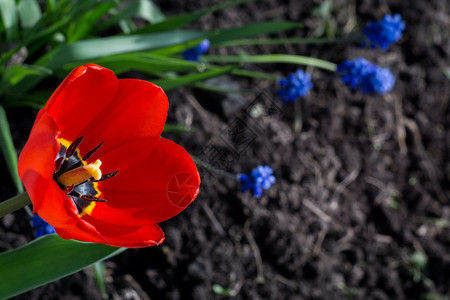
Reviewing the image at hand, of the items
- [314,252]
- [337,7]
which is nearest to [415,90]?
[337,7]

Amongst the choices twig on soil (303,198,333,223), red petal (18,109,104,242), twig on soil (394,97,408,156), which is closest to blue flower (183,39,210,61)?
twig on soil (303,198,333,223)

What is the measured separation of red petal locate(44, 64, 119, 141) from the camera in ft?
3.26

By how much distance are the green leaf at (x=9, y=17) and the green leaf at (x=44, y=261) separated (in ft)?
3.10

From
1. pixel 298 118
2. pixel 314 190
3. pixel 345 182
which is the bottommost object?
pixel 345 182

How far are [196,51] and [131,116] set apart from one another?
35.3 inches

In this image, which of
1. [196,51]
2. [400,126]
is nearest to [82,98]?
[196,51]

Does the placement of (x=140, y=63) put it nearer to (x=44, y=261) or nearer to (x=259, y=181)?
(x=259, y=181)

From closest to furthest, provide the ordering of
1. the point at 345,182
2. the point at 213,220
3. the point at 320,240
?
the point at 213,220, the point at 320,240, the point at 345,182

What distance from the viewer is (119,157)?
1.14 meters

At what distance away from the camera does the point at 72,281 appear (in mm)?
1760

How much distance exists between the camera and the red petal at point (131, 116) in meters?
1.09

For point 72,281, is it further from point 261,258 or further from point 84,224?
point 84,224

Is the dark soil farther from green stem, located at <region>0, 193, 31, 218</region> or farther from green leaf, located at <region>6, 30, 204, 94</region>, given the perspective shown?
green stem, located at <region>0, 193, 31, 218</region>

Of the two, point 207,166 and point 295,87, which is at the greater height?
point 207,166
